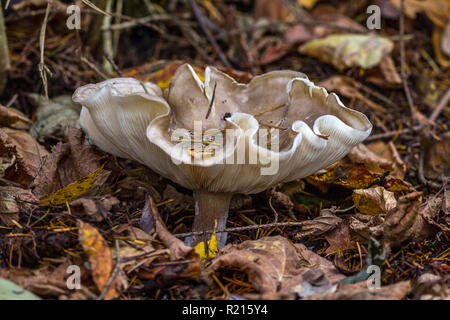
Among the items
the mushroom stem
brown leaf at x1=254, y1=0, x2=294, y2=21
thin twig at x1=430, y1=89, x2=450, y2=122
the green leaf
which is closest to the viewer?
the green leaf

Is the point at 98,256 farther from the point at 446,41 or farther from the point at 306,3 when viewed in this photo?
the point at 306,3

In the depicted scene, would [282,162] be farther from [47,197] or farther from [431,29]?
[431,29]

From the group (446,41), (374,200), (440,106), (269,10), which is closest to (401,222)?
(374,200)

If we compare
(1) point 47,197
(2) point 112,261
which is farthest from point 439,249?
(1) point 47,197

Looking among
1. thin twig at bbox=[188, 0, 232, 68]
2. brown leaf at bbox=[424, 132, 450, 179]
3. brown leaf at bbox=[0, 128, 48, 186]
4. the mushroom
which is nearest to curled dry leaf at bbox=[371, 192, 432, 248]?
the mushroom

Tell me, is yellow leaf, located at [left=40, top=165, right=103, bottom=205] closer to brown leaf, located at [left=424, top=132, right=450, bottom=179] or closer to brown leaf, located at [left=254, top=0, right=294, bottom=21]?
brown leaf, located at [left=424, top=132, right=450, bottom=179]

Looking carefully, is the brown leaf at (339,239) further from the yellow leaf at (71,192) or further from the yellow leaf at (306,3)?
the yellow leaf at (306,3)
